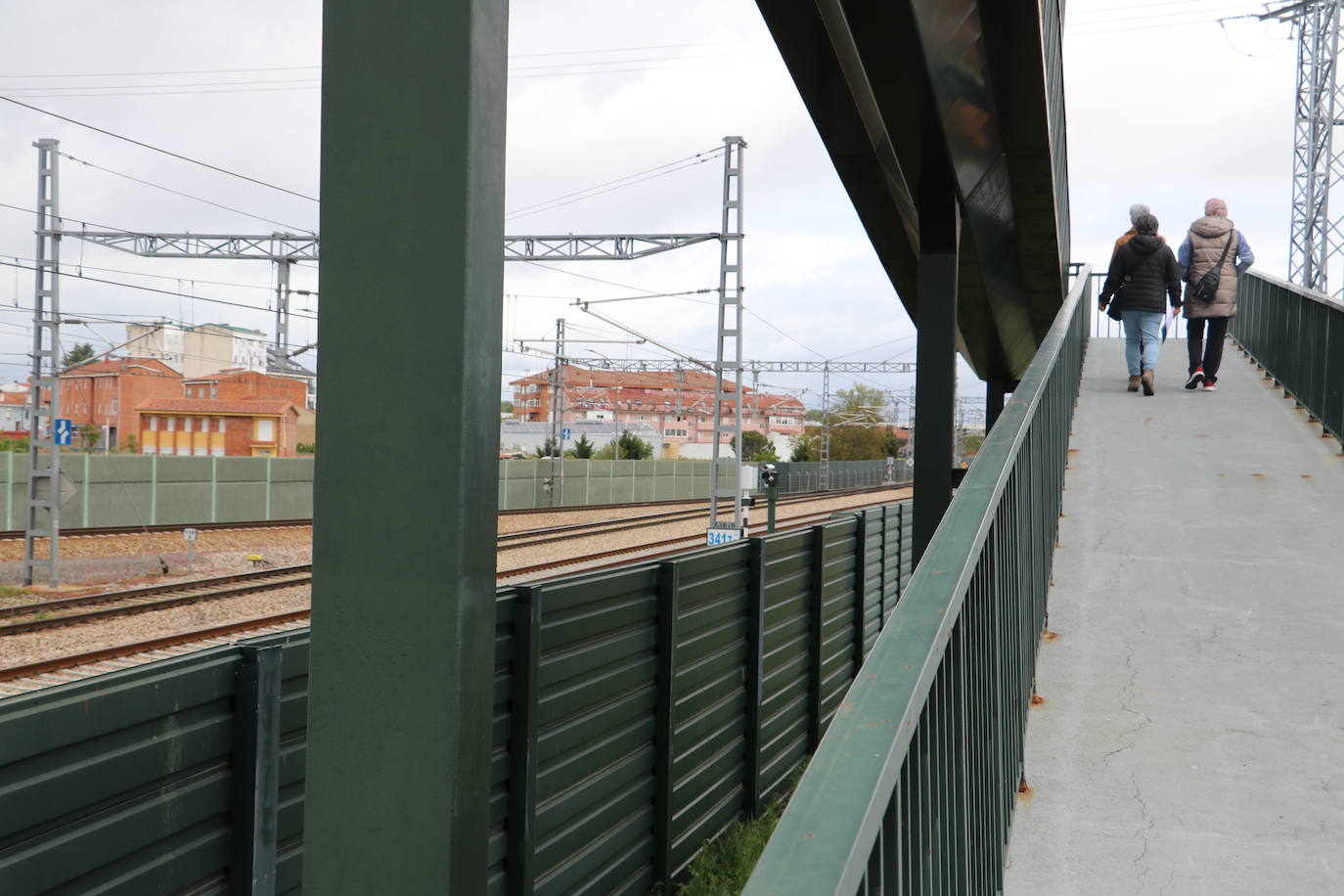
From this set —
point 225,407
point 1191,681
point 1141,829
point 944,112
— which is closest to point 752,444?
point 225,407

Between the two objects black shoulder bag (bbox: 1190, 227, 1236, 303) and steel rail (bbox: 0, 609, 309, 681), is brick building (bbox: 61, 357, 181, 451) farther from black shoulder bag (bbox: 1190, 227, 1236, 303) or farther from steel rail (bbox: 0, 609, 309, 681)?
black shoulder bag (bbox: 1190, 227, 1236, 303)

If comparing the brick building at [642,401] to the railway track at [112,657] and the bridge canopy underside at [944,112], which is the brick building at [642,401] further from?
the bridge canopy underside at [944,112]

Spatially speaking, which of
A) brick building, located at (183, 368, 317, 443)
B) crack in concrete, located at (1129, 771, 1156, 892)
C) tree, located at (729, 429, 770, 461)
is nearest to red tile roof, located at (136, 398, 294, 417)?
brick building, located at (183, 368, 317, 443)

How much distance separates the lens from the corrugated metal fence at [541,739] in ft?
8.42

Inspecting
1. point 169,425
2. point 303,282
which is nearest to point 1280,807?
point 303,282

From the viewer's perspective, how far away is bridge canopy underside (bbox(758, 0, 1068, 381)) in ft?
19.0

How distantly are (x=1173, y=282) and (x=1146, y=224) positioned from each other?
1.88ft

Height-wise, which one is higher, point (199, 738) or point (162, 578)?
point (199, 738)

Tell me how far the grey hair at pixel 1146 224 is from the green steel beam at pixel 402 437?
8.39 metres

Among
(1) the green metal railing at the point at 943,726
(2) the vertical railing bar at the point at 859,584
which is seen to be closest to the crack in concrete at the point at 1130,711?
(1) the green metal railing at the point at 943,726

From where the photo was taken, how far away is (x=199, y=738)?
295 cm

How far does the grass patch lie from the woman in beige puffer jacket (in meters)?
6.38

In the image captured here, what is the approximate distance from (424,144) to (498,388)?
616mm

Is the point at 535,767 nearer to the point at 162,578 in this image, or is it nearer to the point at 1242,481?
the point at 1242,481
